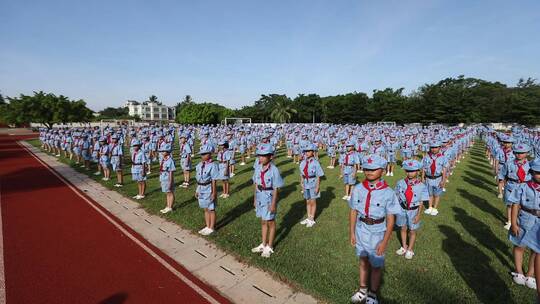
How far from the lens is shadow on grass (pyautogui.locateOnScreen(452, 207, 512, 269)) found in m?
5.85

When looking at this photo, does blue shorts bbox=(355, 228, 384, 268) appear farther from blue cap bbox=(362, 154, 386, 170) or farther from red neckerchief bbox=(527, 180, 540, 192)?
red neckerchief bbox=(527, 180, 540, 192)

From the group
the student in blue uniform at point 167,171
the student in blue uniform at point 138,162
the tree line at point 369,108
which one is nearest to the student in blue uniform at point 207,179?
the student in blue uniform at point 167,171

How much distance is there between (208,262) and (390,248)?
424cm

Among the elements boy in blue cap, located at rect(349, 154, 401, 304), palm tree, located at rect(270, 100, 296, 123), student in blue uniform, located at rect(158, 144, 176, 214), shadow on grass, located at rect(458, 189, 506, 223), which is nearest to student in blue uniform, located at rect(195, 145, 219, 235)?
student in blue uniform, located at rect(158, 144, 176, 214)

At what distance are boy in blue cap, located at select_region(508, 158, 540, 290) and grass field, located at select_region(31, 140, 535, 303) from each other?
16.5 inches

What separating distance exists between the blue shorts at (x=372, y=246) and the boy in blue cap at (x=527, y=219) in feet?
7.27

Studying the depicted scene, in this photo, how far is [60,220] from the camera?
331 inches

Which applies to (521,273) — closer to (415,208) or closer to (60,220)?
(415,208)

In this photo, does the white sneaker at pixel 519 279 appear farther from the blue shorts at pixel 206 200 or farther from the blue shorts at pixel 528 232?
the blue shorts at pixel 206 200

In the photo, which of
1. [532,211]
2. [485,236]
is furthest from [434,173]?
[532,211]

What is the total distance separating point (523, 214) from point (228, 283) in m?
5.35

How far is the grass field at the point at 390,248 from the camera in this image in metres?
4.71

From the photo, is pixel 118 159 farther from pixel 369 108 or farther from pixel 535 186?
pixel 369 108

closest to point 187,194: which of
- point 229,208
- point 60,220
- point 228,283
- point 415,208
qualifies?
point 229,208
